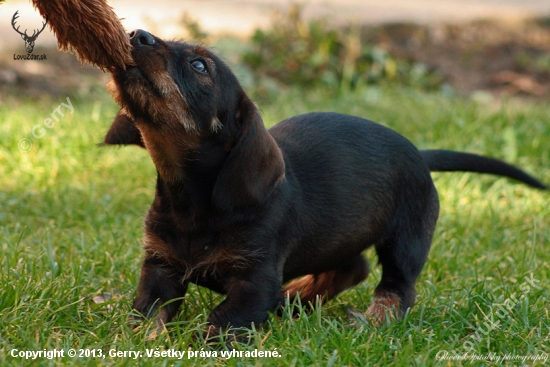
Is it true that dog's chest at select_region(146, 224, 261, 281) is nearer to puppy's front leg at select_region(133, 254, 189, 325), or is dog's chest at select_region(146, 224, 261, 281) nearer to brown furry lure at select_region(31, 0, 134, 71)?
puppy's front leg at select_region(133, 254, 189, 325)

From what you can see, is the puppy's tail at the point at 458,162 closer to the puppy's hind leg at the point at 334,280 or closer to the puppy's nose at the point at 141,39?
the puppy's hind leg at the point at 334,280

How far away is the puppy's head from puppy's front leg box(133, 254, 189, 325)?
372 mm

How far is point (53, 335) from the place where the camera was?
9.55ft

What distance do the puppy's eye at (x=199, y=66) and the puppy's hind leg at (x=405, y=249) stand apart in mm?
1154

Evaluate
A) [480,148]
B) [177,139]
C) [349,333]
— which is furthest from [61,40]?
[480,148]

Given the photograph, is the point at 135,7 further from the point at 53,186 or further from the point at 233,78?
the point at 233,78

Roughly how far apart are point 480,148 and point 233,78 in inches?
130

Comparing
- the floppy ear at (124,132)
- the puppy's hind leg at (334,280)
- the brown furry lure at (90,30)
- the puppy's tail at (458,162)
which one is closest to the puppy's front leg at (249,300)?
the puppy's hind leg at (334,280)

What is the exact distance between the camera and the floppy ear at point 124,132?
347 cm

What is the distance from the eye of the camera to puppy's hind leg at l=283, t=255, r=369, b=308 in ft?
12.5

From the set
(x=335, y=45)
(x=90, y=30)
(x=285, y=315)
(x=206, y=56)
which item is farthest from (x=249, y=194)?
(x=335, y=45)

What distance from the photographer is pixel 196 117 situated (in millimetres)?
3219

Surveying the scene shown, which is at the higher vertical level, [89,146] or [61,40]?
[61,40]

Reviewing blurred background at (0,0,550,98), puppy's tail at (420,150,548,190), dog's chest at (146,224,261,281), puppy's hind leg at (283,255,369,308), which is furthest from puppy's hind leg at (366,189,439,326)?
blurred background at (0,0,550,98)
